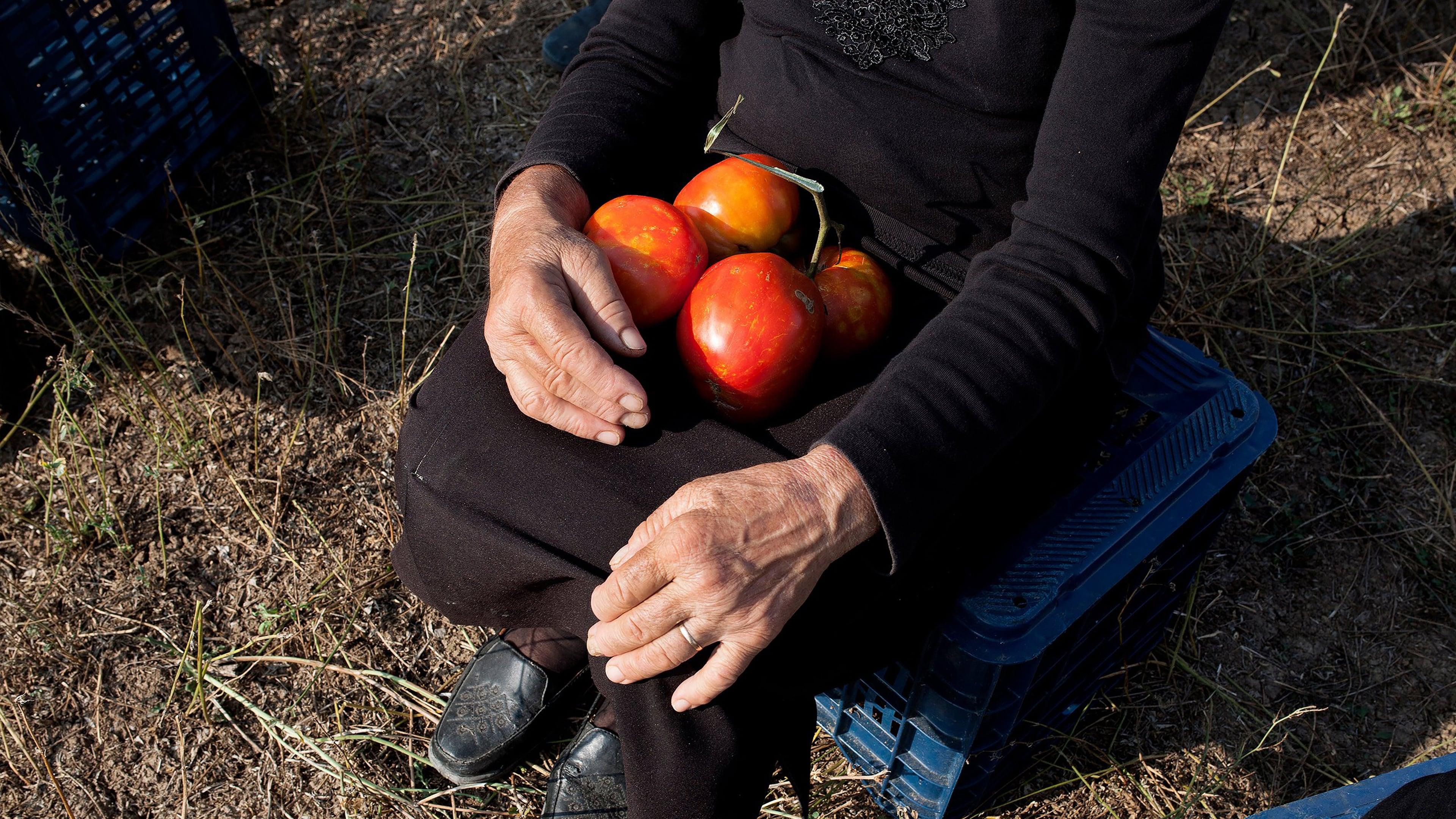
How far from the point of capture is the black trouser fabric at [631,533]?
1.44 m

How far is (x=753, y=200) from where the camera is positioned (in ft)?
5.33

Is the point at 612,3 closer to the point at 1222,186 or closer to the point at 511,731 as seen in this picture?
the point at 511,731

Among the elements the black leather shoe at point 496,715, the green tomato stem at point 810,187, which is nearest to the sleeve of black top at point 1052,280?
the green tomato stem at point 810,187

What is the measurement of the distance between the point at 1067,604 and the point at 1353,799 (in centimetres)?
53

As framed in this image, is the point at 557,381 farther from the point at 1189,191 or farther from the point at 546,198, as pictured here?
the point at 1189,191

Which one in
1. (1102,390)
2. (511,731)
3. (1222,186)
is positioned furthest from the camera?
(1222,186)

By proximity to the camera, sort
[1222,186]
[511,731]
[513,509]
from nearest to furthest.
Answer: [513,509]
[511,731]
[1222,186]

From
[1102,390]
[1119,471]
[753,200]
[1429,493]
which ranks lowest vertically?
[1429,493]

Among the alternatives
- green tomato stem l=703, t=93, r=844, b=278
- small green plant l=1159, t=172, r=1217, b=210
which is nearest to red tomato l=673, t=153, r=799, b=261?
green tomato stem l=703, t=93, r=844, b=278

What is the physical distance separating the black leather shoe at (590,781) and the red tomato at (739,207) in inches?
41.2

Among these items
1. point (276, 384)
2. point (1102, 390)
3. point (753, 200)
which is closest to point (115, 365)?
point (276, 384)

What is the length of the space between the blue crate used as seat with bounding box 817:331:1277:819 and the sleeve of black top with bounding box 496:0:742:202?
101 cm

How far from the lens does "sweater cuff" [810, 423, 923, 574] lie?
135 centimetres

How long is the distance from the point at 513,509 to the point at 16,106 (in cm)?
195
